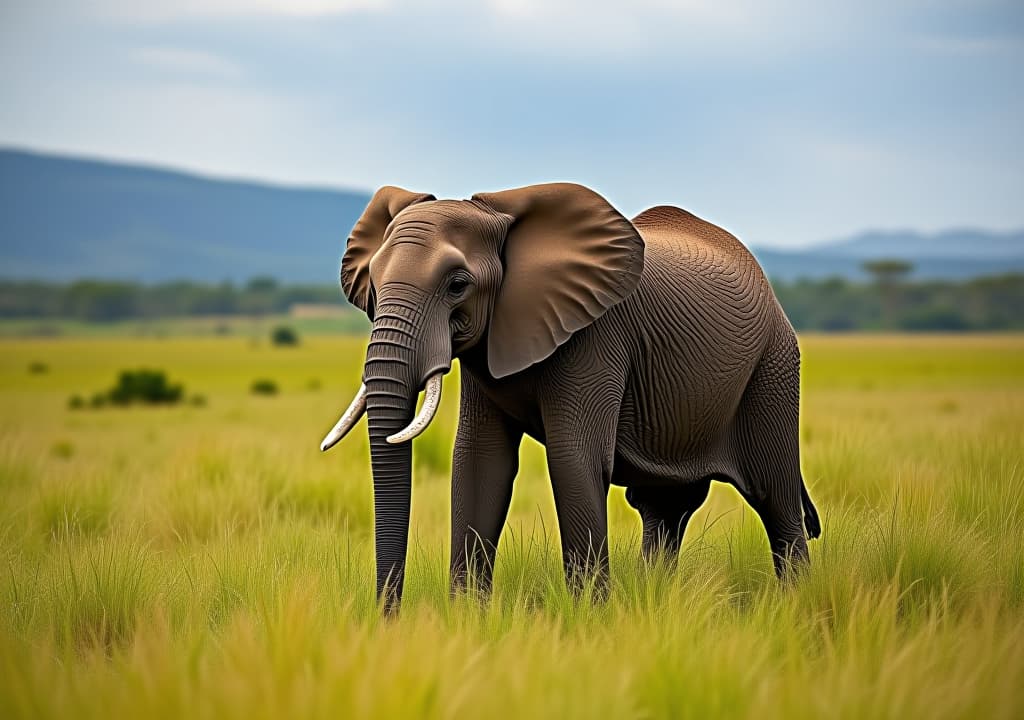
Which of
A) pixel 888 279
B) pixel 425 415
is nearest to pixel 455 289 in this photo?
pixel 425 415

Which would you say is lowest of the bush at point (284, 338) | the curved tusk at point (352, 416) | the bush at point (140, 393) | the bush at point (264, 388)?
the bush at point (284, 338)

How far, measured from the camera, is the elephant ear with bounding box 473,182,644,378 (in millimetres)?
4938

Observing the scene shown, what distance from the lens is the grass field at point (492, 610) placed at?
3475mm

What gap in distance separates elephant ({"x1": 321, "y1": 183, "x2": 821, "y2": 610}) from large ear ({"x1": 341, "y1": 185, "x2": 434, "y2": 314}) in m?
0.01

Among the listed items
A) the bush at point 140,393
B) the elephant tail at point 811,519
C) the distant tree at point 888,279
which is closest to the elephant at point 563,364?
the elephant tail at point 811,519

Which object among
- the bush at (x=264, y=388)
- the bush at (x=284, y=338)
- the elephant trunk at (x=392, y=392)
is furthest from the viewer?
the bush at (x=284, y=338)

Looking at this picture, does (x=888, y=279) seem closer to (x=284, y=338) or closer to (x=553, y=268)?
(x=284, y=338)

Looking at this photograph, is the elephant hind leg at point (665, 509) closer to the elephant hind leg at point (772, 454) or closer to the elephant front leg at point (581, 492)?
the elephant hind leg at point (772, 454)

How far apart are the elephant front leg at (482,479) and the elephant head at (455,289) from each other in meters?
0.51

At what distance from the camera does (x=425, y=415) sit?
450cm

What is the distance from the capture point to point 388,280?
4676 mm

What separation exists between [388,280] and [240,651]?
1.66m

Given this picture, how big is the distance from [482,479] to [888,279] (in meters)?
123

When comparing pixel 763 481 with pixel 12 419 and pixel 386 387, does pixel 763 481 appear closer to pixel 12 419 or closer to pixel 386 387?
pixel 386 387
